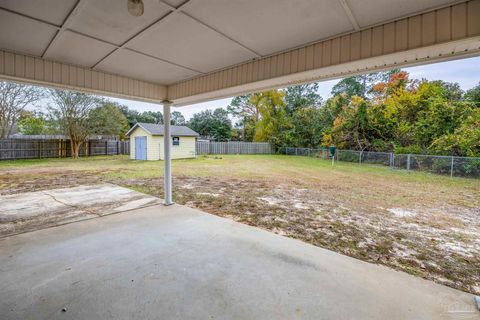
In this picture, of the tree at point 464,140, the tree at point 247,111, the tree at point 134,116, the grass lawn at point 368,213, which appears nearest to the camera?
the grass lawn at point 368,213

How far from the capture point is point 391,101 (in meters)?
13.3

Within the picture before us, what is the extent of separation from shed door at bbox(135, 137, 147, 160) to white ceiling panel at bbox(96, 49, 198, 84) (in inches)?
406

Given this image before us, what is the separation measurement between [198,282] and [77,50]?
9.64 ft

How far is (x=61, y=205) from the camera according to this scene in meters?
4.18

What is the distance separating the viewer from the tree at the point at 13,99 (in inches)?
472

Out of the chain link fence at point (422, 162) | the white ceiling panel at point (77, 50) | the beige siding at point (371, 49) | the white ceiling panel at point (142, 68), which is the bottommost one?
the chain link fence at point (422, 162)

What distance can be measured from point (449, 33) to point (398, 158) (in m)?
10.4

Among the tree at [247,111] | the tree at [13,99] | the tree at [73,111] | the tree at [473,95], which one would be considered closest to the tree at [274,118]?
the tree at [247,111]

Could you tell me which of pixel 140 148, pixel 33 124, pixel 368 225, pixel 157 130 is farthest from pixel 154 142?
pixel 368 225

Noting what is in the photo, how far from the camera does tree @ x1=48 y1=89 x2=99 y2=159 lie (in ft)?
41.4

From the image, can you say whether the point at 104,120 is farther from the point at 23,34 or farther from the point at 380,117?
the point at 380,117

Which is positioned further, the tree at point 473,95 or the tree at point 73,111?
Result: the tree at point 73,111

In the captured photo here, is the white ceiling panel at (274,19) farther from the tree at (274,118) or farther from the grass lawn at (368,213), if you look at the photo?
the tree at (274,118)

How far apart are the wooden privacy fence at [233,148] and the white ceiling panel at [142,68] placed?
46.6ft
